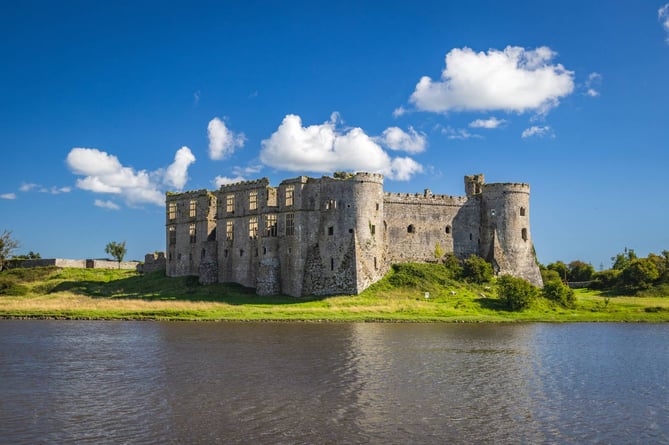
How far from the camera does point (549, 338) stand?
3881 cm

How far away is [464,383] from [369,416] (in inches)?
251

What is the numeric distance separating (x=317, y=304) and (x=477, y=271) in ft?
54.0

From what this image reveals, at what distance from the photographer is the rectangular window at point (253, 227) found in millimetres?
61438

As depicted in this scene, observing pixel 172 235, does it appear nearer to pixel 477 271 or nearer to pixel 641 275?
pixel 477 271

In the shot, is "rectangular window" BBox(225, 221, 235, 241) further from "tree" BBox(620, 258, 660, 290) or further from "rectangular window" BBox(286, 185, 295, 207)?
"tree" BBox(620, 258, 660, 290)

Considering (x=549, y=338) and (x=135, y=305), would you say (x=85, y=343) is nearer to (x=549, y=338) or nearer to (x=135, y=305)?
(x=135, y=305)

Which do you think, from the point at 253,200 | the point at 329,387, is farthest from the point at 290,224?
the point at 329,387

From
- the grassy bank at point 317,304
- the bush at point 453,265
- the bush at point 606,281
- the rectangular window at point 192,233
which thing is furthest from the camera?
the bush at point 606,281

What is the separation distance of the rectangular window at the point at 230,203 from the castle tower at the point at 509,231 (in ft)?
80.0

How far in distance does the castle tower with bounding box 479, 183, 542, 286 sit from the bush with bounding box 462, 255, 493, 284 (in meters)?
2.43

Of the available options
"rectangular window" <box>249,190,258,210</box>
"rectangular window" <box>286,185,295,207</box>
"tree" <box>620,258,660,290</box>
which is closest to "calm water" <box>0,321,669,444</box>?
"rectangular window" <box>286,185,295,207</box>

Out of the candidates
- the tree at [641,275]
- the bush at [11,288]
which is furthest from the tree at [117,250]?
the tree at [641,275]

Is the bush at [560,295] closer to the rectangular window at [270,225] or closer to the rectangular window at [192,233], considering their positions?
the rectangular window at [270,225]

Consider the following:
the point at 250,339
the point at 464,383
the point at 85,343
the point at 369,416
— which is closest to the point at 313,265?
→ the point at 250,339
